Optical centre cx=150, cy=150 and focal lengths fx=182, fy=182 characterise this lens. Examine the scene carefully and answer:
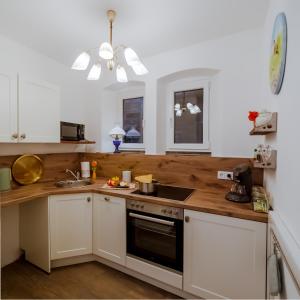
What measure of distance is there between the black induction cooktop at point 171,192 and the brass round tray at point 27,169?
1.22 m

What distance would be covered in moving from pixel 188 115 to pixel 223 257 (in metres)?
1.65

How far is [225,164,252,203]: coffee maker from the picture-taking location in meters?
1.46

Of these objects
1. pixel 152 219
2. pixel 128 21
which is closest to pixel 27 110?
pixel 128 21

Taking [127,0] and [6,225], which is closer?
[127,0]

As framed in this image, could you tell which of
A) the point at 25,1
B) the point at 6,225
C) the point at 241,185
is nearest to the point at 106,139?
the point at 6,225

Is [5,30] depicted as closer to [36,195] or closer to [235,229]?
[36,195]

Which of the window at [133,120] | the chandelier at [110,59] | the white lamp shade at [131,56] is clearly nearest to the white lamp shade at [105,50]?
the chandelier at [110,59]

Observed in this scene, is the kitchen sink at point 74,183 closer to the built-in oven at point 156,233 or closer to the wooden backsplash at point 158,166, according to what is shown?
the wooden backsplash at point 158,166

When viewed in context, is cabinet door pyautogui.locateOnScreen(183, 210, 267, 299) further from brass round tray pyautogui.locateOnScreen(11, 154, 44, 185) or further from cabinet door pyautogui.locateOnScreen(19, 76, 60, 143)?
brass round tray pyautogui.locateOnScreen(11, 154, 44, 185)

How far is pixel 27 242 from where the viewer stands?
6.32 feet

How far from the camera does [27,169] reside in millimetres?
2039


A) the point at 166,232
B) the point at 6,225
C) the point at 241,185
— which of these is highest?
the point at 241,185

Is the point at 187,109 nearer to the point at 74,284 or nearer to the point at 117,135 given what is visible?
the point at 117,135

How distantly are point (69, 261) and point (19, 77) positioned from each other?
1.87 metres
